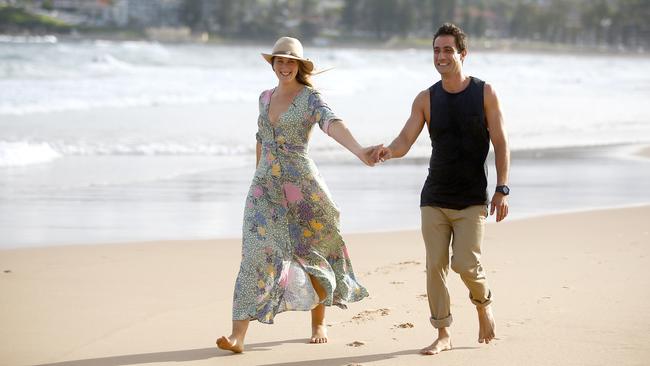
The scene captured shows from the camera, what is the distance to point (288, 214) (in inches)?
207

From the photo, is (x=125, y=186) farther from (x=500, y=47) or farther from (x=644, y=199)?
(x=500, y=47)

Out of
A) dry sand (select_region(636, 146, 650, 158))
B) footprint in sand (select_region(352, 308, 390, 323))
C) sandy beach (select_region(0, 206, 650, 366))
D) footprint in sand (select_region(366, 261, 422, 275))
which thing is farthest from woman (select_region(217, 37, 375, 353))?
dry sand (select_region(636, 146, 650, 158))

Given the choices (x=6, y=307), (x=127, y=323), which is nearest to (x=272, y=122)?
(x=127, y=323)

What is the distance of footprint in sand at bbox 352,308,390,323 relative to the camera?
5.90 meters

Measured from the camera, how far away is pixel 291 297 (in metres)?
5.21

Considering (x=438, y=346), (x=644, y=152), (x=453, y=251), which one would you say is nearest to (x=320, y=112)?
(x=453, y=251)

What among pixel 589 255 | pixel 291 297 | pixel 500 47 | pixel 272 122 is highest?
pixel 272 122

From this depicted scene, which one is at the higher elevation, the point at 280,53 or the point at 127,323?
the point at 280,53

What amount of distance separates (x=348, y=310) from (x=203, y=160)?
337 inches

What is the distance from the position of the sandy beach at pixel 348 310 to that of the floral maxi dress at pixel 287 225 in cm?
26

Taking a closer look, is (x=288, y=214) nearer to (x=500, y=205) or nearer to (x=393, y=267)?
(x=500, y=205)

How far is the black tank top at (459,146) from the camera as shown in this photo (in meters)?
4.94

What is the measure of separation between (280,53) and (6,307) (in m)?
2.16

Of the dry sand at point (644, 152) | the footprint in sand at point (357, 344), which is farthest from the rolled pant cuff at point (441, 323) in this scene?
the dry sand at point (644, 152)
